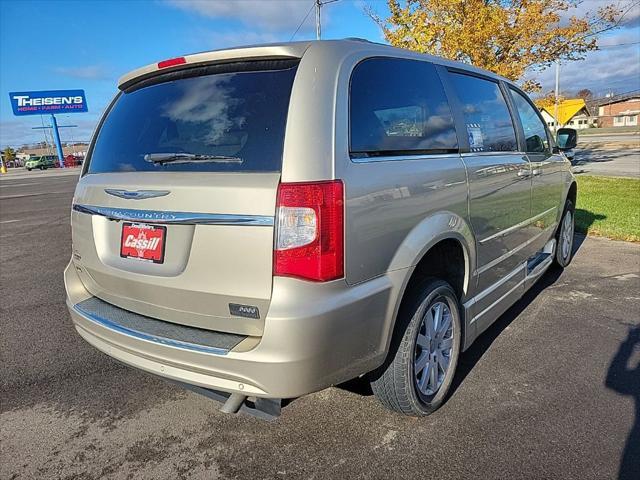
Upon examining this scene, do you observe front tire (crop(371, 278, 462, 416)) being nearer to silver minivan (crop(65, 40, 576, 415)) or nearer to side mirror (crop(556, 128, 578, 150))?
silver minivan (crop(65, 40, 576, 415))

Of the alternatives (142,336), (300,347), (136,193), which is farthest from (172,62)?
(300,347)

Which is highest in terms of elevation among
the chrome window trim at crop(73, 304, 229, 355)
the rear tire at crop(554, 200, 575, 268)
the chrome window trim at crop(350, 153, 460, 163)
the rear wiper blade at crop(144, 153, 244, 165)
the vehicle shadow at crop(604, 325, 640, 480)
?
the rear wiper blade at crop(144, 153, 244, 165)

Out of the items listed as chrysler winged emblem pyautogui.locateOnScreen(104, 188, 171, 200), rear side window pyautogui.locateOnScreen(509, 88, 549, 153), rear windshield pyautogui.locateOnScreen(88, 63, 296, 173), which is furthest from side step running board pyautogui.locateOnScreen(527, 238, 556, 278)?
chrysler winged emblem pyautogui.locateOnScreen(104, 188, 171, 200)

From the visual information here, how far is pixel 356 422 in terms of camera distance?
2.68 m

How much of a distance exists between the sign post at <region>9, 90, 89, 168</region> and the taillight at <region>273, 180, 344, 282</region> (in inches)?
2400

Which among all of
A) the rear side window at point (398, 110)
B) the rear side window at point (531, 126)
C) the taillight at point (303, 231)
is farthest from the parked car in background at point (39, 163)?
the taillight at point (303, 231)

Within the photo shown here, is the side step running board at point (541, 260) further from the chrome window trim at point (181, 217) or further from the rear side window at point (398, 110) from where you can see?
the chrome window trim at point (181, 217)

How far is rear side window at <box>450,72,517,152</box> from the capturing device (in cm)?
310

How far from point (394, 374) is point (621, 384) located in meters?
1.62

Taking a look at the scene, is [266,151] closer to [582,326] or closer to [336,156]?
[336,156]

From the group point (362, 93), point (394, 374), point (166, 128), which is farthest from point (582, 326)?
point (166, 128)

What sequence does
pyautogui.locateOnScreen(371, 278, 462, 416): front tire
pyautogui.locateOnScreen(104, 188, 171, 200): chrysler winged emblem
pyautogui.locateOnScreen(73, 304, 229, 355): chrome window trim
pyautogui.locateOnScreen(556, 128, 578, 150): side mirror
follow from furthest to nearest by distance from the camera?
pyautogui.locateOnScreen(556, 128, 578, 150): side mirror
pyautogui.locateOnScreen(371, 278, 462, 416): front tire
pyautogui.locateOnScreen(104, 188, 171, 200): chrysler winged emblem
pyautogui.locateOnScreen(73, 304, 229, 355): chrome window trim

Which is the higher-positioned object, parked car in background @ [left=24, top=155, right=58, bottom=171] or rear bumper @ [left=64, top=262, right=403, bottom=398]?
rear bumper @ [left=64, top=262, right=403, bottom=398]

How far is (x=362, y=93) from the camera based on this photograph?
2258mm
